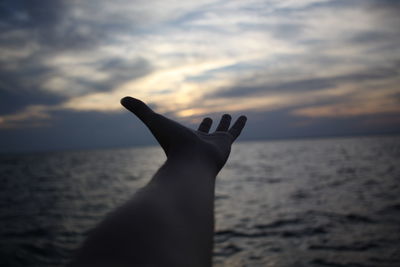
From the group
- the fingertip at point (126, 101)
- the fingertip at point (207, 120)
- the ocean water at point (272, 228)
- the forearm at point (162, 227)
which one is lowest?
the ocean water at point (272, 228)

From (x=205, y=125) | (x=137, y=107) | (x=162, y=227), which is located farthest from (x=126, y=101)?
(x=205, y=125)

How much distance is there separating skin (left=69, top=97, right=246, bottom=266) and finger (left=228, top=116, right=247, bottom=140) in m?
0.66

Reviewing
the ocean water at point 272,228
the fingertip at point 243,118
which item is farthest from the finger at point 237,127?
the ocean water at point 272,228

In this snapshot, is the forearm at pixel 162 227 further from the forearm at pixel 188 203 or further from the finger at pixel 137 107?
the finger at pixel 137 107

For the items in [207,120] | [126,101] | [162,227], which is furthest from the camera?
[207,120]

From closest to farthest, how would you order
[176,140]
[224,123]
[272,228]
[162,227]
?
[162,227]
[176,140]
[224,123]
[272,228]

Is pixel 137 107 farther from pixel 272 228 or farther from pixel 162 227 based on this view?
pixel 272 228

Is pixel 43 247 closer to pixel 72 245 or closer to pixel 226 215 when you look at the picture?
pixel 72 245

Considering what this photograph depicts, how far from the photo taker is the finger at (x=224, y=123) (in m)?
3.17

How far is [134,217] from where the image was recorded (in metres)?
1.37

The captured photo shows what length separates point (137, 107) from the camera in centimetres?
204

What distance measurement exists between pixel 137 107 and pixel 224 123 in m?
1.40

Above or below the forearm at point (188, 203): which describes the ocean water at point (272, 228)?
below

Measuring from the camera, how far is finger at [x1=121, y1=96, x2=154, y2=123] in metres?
2.00
